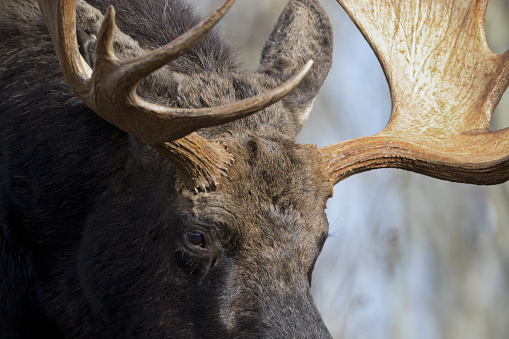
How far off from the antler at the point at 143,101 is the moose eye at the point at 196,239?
0.25 meters

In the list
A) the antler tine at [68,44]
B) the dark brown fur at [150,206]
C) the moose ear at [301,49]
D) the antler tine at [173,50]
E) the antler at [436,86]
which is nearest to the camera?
the antler tine at [173,50]

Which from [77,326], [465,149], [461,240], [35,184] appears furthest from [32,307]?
[461,240]

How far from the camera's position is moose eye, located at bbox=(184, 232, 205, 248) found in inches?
181

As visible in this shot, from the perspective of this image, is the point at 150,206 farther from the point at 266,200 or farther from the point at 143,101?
the point at 143,101

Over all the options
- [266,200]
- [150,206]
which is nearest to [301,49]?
[266,200]

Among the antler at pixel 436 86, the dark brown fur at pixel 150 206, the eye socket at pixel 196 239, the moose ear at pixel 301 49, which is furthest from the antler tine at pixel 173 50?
the antler at pixel 436 86

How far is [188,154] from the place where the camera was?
14.6 feet

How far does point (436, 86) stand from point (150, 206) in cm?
225

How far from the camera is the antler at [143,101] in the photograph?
155 inches

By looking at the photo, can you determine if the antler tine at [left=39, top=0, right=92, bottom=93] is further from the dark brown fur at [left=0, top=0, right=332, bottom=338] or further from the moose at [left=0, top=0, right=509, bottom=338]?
the dark brown fur at [left=0, top=0, right=332, bottom=338]

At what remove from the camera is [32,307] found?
5.48 meters

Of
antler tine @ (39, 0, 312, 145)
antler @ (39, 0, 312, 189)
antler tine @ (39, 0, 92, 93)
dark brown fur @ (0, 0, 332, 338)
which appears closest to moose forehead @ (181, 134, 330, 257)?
dark brown fur @ (0, 0, 332, 338)

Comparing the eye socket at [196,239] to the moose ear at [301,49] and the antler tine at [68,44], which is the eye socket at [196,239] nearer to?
the antler tine at [68,44]

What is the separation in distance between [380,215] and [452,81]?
7290 mm
